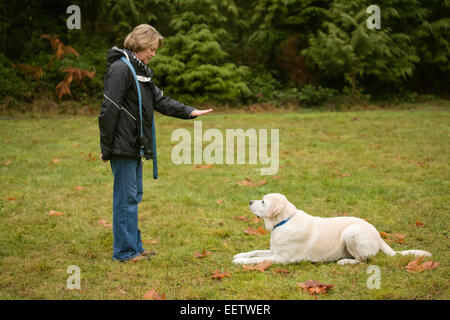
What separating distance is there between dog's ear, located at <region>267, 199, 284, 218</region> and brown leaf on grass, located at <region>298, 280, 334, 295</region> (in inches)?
30.9

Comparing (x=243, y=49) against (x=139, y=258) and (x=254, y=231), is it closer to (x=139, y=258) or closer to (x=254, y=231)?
(x=254, y=231)

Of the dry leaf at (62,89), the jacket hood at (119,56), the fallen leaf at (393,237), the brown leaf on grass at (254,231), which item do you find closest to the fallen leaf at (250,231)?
the brown leaf on grass at (254,231)

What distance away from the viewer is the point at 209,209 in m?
6.50

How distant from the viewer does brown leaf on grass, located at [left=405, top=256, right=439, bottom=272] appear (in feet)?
14.1

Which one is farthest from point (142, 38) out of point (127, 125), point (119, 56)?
point (127, 125)

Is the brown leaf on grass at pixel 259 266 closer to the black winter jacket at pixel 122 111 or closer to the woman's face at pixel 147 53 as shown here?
the black winter jacket at pixel 122 111

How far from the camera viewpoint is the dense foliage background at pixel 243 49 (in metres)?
16.3

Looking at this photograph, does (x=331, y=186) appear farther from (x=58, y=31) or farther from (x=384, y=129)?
(x=58, y=31)

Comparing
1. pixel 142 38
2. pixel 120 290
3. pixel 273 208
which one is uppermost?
pixel 142 38

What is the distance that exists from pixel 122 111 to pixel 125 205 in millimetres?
964

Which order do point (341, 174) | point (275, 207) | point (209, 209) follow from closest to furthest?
point (275, 207), point (209, 209), point (341, 174)

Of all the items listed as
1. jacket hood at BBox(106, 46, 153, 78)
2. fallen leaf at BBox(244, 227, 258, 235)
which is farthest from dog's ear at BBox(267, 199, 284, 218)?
jacket hood at BBox(106, 46, 153, 78)
